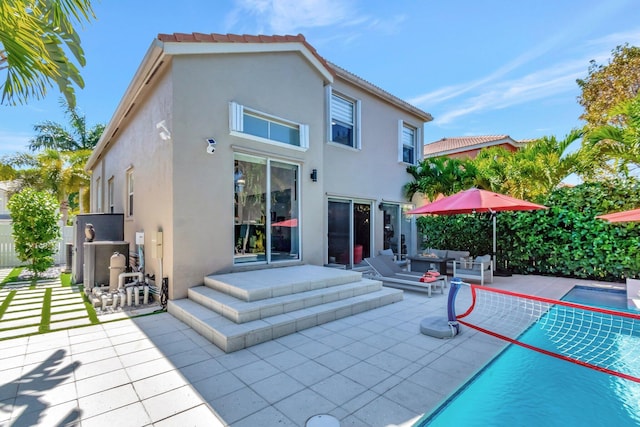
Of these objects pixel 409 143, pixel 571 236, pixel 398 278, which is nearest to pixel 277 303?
pixel 398 278

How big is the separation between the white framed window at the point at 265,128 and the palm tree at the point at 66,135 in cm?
2708

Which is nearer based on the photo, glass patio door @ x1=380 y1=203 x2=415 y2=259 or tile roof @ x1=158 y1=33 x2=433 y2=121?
tile roof @ x1=158 y1=33 x2=433 y2=121

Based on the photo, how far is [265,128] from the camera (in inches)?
356

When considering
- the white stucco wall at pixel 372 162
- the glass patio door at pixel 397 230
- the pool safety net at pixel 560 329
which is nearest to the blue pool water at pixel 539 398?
the pool safety net at pixel 560 329

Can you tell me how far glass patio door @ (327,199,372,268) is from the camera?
38.5 ft

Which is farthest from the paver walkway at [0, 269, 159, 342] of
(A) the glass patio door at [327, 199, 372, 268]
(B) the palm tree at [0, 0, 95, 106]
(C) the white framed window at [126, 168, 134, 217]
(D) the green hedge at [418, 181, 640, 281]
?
(D) the green hedge at [418, 181, 640, 281]

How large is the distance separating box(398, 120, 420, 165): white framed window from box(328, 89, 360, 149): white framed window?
3.16 m

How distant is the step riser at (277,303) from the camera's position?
576 cm

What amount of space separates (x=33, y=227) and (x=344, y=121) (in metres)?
12.9

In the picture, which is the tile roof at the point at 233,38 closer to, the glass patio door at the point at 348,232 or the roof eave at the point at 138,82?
the roof eave at the point at 138,82

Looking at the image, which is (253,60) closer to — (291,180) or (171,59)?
(171,59)

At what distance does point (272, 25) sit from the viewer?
10.9m

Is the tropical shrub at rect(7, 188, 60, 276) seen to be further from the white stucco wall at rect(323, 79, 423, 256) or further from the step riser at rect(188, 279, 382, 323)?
the white stucco wall at rect(323, 79, 423, 256)

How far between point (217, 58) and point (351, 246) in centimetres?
807
